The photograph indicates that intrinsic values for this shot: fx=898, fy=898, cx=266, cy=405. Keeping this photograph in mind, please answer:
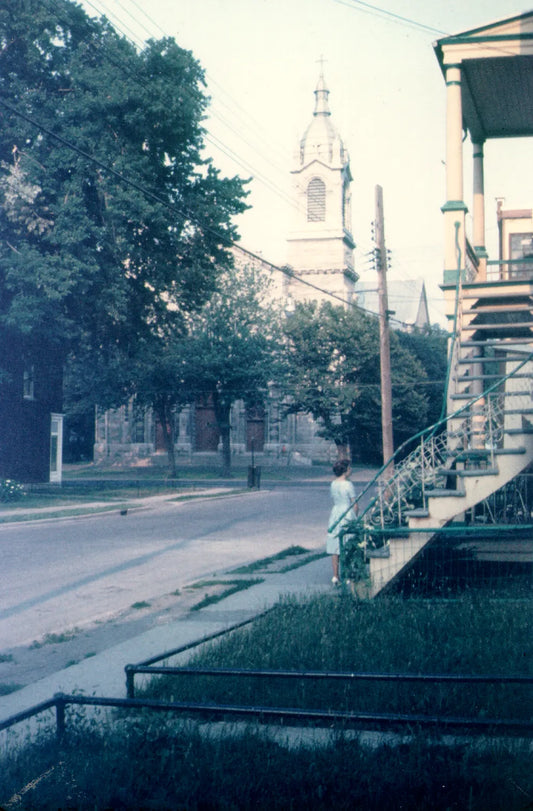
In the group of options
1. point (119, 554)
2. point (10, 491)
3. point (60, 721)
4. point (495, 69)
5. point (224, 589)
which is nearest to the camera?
point (60, 721)

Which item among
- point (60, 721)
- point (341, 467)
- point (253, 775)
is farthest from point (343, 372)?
point (253, 775)

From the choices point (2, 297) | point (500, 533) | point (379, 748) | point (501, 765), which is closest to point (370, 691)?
point (379, 748)

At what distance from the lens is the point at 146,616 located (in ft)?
34.5

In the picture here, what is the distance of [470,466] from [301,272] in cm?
6126

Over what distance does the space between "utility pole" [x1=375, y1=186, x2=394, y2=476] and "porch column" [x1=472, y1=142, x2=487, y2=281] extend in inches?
383

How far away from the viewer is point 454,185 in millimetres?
12578

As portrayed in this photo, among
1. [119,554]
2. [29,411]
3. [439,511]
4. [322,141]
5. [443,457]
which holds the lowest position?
[119,554]

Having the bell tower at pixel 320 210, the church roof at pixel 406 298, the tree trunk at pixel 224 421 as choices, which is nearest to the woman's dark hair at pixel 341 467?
the tree trunk at pixel 224 421

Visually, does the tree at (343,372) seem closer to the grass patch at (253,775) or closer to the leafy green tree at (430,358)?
the leafy green tree at (430,358)

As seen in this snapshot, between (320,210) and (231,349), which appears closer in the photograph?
(231,349)

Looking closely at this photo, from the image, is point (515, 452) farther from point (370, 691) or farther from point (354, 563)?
point (370, 691)

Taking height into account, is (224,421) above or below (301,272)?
below

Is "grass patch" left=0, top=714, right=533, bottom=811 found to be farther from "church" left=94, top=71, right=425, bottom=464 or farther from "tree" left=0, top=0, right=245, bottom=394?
"church" left=94, top=71, right=425, bottom=464

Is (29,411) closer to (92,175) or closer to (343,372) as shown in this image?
(92,175)
